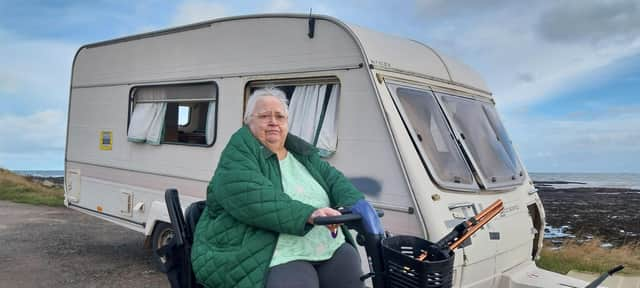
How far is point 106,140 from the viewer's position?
20.7 ft

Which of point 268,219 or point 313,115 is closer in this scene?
point 268,219

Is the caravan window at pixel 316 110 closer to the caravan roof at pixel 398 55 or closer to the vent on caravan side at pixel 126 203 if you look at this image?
the caravan roof at pixel 398 55

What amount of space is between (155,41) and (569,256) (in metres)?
6.65

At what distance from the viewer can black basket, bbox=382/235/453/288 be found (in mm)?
1792

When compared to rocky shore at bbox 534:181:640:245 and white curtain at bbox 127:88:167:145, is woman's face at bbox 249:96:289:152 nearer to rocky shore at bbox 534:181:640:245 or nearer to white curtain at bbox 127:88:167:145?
white curtain at bbox 127:88:167:145

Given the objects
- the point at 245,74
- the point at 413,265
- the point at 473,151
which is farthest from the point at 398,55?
the point at 413,265

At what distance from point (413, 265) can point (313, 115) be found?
2.53 m

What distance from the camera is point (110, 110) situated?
6293 mm

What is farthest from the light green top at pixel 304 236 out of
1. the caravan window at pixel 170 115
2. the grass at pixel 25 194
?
the grass at pixel 25 194

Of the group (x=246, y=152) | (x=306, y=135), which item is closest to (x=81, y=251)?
(x=306, y=135)

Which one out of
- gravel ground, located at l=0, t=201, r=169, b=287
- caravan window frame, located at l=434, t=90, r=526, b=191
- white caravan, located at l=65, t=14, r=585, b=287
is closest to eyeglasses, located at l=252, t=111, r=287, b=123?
white caravan, located at l=65, t=14, r=585, b=287

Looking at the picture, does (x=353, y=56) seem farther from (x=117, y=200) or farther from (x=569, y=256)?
(x=569, y=256)

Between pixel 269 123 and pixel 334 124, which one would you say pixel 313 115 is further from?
pixel 269 123

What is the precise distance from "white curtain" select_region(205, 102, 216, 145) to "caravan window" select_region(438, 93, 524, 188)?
2.18 metres
